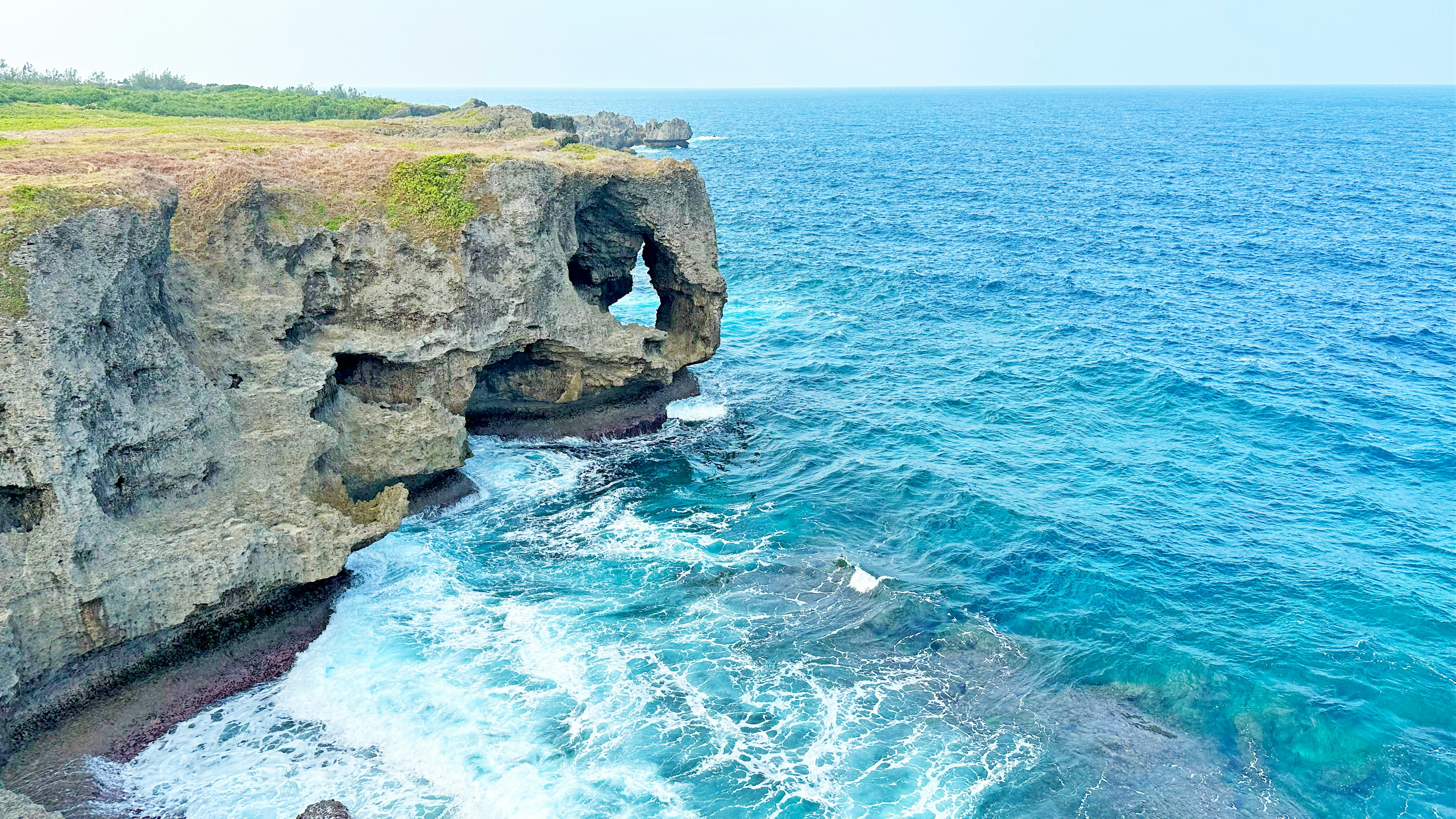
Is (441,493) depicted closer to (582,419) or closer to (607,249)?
(582,419)

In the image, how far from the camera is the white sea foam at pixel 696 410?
150 ft

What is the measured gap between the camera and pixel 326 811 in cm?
2173

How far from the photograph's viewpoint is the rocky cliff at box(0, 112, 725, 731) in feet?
75.8

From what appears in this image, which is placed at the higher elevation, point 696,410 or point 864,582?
point 696,410

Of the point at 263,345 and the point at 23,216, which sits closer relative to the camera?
the point at 23,216

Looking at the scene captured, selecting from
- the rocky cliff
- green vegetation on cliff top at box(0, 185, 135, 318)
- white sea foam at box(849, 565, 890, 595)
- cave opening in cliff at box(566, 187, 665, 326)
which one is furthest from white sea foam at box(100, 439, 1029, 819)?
cave opening in cliff at box(566, 187, 665, 326)

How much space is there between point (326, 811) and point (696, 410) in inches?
1086

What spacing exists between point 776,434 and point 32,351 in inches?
1149

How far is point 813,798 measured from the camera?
23000 mm

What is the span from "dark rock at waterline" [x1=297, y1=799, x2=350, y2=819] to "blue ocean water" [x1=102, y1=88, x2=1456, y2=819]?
2.19 ft

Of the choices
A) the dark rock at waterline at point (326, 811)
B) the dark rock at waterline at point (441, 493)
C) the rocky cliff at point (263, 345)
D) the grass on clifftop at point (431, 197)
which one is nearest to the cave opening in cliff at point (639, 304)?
the rocky cliff at point (263, 345)

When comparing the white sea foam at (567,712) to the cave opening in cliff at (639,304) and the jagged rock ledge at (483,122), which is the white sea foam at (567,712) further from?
the jagged rock ledge at (483,122)

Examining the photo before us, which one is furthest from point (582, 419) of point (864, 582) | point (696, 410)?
point (864, 582)

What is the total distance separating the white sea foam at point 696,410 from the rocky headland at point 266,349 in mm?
877
